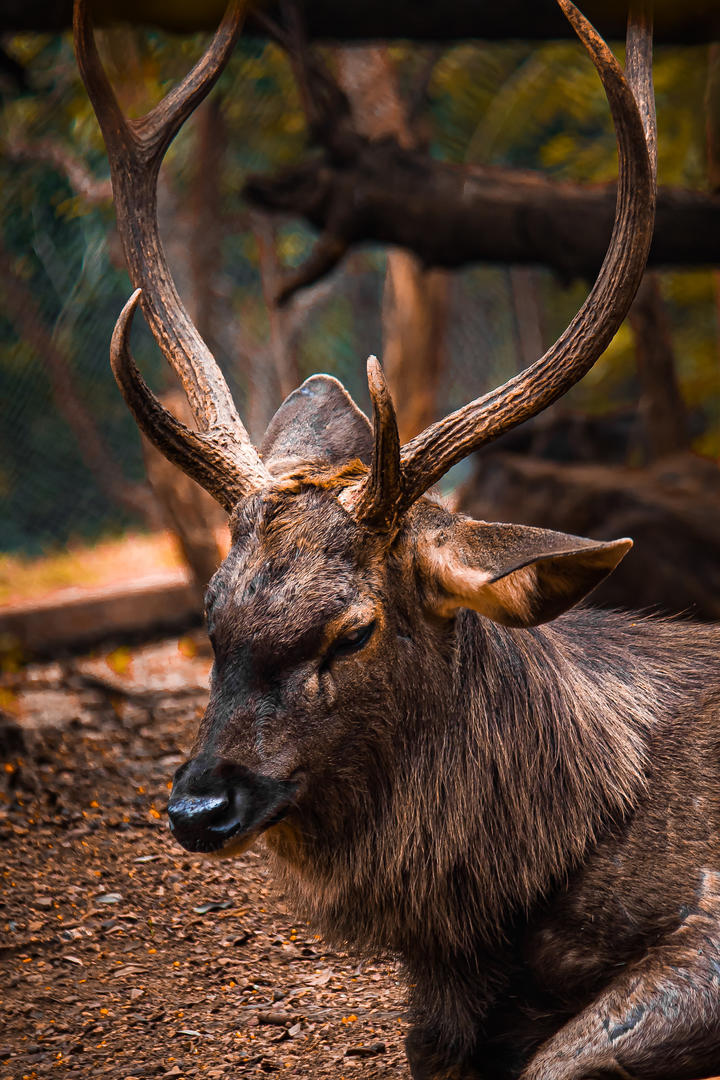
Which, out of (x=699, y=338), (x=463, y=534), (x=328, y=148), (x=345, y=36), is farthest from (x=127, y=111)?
(x=699, y=338)

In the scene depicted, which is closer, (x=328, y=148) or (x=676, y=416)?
(x=328, y=148)

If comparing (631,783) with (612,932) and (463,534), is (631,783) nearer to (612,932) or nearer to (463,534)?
(612,932)

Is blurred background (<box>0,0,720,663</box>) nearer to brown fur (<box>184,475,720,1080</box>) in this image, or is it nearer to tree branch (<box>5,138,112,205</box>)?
tree branch (<box>5,138,112,205</box>)

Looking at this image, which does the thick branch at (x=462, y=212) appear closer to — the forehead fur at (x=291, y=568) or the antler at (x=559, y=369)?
the antler at (x=559, y=369)

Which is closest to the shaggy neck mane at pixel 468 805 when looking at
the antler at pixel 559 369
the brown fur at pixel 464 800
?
the brown fur at pixel 464 800

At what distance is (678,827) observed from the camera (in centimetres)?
311

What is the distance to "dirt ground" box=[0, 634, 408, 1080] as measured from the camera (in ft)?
11.5

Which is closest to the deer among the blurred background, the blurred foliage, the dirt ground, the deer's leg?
the deer's leg

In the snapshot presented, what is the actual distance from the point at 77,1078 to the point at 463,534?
1871mm

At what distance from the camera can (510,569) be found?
2.79 metres

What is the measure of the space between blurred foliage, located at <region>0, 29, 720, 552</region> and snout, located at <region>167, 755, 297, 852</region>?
7.07 meters

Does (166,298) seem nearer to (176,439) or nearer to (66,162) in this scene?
(176,439)

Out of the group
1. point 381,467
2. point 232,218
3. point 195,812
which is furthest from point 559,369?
point 232,218

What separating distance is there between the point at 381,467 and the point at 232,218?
1125 cm
